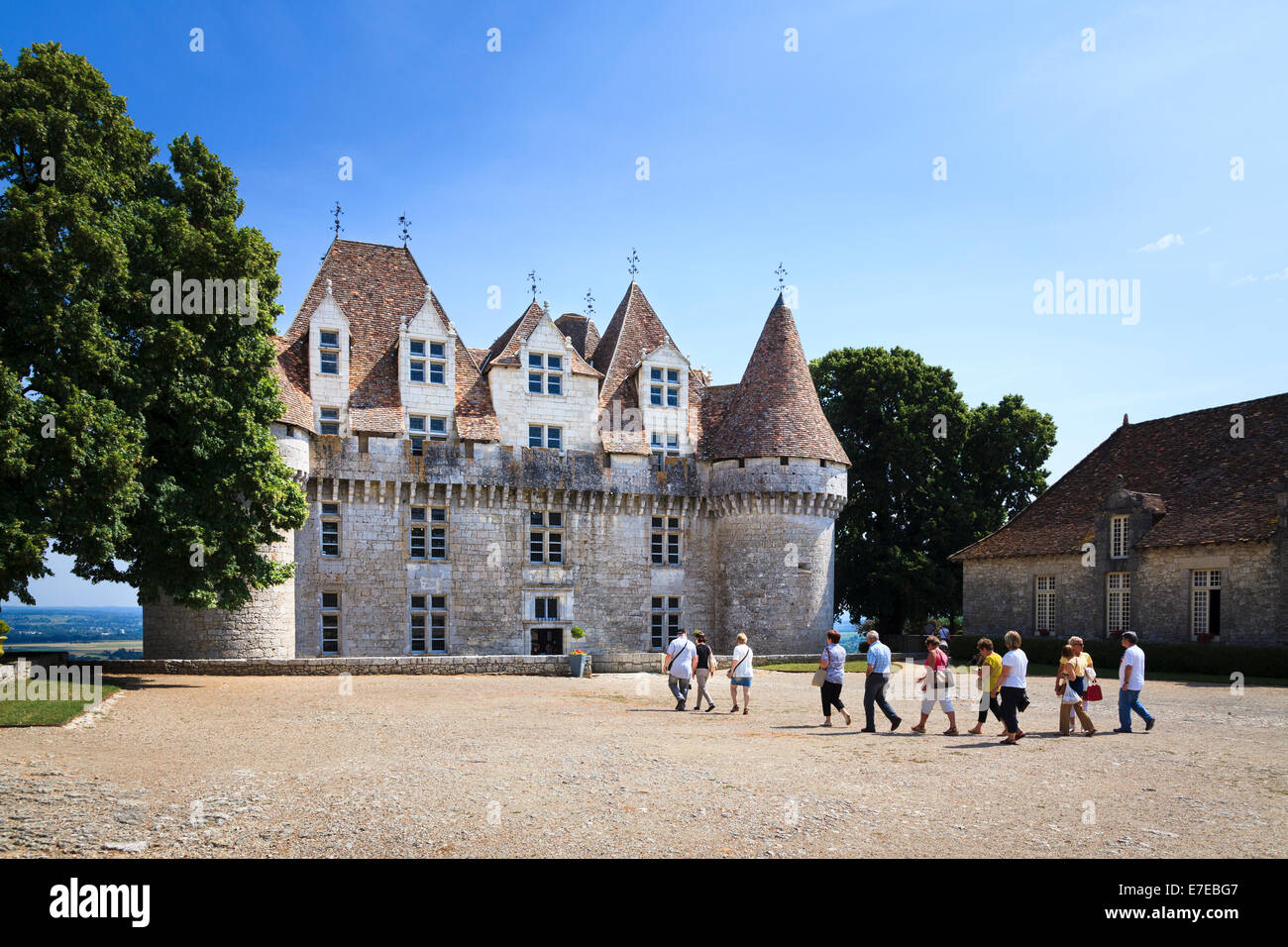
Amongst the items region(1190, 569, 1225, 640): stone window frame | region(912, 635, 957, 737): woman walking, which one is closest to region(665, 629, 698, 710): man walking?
region(912, 635, 957, 737): woman walking

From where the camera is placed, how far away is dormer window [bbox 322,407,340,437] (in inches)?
1415

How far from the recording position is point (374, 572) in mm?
36219

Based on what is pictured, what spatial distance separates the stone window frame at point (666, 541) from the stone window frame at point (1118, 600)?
16.7 meters

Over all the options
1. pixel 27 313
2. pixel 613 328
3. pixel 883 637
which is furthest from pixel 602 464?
pixel 27 313

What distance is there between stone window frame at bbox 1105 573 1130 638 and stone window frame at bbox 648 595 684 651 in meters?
16.5

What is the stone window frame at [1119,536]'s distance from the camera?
35594 millimetres

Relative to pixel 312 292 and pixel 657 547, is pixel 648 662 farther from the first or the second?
pixel 312 292

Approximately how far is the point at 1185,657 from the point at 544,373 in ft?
83.2

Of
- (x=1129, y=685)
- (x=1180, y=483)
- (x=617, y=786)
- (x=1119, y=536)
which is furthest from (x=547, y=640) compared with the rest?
(x=617, y=786)

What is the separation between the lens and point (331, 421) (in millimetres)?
35938

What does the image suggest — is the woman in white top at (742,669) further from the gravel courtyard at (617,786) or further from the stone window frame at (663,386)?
the stone window frame at (663,386)

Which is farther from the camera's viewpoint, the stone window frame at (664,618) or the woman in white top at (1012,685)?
the stone window frame at (664,618)

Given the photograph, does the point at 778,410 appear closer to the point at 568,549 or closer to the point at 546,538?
the point at 568,549

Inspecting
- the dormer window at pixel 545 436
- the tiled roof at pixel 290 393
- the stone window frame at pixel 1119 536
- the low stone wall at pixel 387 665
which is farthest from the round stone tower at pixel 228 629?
the stone window frame at pixel 1119 536
